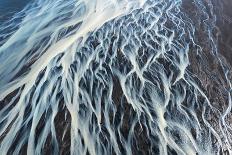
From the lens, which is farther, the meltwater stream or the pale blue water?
the pale blue water

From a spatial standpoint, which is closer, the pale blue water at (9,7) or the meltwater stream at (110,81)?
the meltwater stream at (110,81)

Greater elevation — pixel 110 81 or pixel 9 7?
pixel 9 7

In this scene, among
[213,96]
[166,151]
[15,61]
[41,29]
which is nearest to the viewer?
[166,151]

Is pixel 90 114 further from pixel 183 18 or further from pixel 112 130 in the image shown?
pixel 183 18

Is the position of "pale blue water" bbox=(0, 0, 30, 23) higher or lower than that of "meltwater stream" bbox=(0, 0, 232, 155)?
higher

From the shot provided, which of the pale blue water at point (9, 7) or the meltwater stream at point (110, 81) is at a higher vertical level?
the pale blue water at point (9, 7)

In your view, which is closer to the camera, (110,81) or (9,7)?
(110,81)

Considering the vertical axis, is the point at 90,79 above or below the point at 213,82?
above

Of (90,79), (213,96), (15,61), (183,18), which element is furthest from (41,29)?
(213,96)
